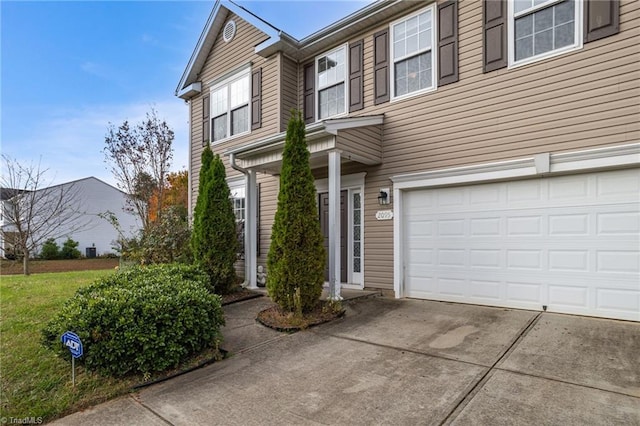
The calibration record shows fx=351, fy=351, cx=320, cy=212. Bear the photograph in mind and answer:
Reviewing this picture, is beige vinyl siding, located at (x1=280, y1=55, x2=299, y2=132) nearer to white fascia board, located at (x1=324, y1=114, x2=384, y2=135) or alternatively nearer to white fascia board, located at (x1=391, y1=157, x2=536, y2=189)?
white fascia board, located at (x1=324, y1=114, x2=384, y2=135)

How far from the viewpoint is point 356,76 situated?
23.6 ft

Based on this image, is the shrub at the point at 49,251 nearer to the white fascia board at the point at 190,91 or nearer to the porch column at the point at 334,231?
the white fascia board at the point at 190,91

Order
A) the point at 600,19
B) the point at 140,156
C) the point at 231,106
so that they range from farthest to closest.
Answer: the point at 140,156
the point at 231,106
the point at 600,19

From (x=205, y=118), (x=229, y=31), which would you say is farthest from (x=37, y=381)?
(x=229, y=31)

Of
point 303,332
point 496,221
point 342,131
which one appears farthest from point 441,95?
point 303,332

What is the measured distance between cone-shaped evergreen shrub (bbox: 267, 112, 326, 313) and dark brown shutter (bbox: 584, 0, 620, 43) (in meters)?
4.13

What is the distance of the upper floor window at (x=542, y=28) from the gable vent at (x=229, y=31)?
21.7ft

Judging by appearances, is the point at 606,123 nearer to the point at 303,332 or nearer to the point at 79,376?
the point at 303,332

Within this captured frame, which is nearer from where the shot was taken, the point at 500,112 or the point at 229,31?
the point at 500,112

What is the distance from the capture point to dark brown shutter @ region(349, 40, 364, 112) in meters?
7.12

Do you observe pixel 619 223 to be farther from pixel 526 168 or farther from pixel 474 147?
pixel 474 147

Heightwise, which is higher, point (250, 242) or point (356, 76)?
point (356, 76)

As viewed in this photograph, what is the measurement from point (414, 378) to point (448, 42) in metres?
5.39

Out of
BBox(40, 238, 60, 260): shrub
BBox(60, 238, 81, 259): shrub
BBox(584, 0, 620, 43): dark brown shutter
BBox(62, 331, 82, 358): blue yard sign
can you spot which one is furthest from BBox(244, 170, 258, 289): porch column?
BBox(60, 238, 81, 259): shrub
